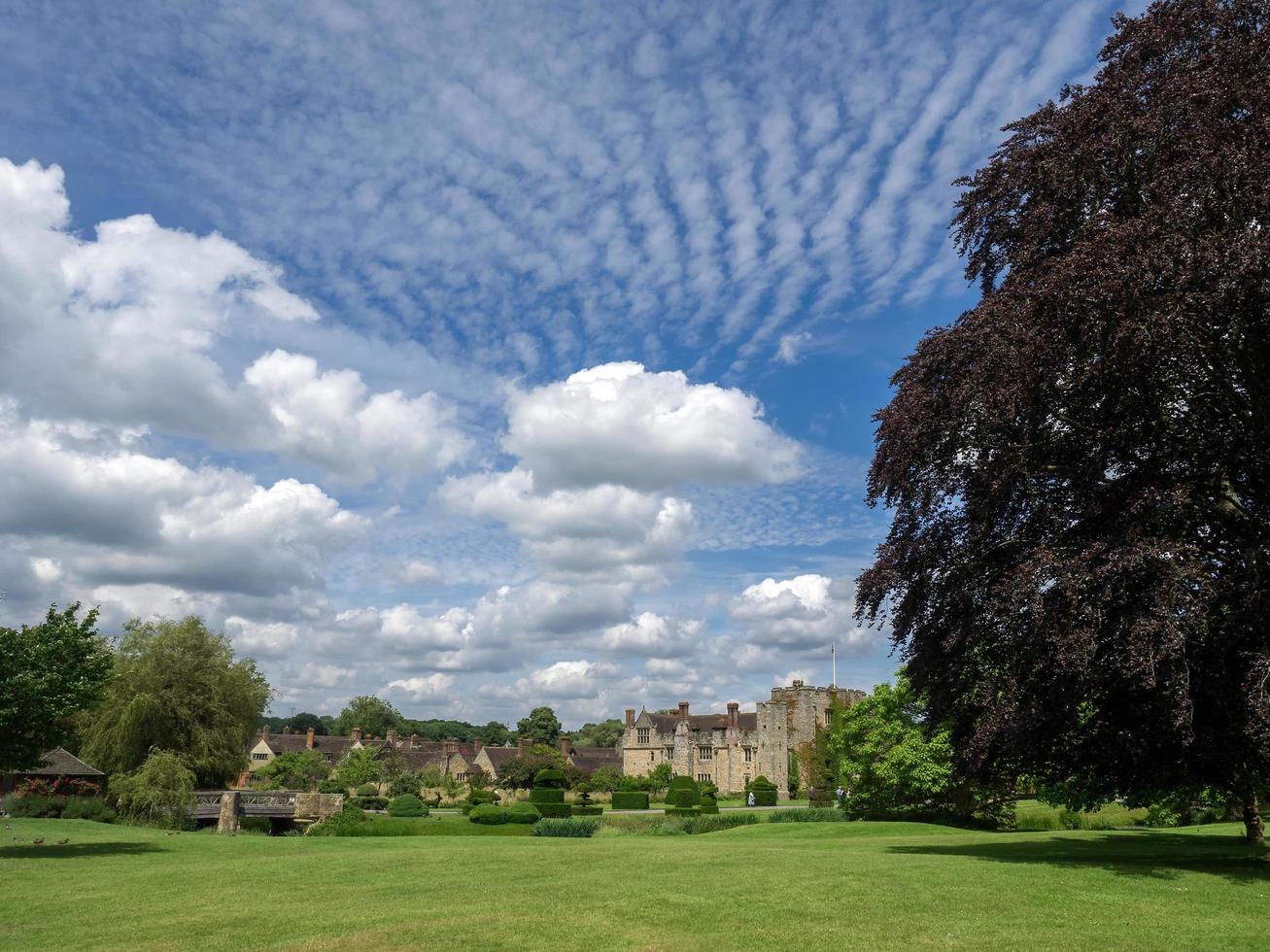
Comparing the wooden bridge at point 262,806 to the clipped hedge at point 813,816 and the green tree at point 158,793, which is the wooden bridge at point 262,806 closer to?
the green tree at point 158,793

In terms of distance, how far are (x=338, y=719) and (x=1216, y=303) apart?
16473 centimetres

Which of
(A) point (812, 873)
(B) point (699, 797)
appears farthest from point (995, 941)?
(B) point (699, 797)

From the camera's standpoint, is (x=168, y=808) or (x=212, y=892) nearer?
(x=212, y=892)

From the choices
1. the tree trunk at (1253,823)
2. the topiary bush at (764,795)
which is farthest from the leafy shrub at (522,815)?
the topiary bush at (764,795)

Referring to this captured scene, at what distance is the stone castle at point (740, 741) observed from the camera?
91188 millimetres

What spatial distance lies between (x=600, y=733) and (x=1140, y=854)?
6003 inches

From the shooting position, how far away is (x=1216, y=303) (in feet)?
51.6

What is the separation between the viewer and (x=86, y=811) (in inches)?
1667

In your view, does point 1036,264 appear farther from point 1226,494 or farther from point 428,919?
point 428,919

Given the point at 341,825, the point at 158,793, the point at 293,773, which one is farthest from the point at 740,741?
the point at 158,793

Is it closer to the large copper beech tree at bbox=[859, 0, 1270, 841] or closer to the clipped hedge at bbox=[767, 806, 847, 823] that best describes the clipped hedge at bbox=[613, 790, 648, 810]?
the clipped hedge at bbox=[767, 806, 847, 823]

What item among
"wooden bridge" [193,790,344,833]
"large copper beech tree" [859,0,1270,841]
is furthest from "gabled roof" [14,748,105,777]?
"large copper beech tree" [859,0,1270,841]

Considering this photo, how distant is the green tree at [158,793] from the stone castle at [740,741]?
195 ft

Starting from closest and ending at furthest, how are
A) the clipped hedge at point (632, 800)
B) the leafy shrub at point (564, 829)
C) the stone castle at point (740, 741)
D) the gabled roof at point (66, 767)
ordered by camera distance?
the leafy shrub at point (564, 829) → the gabled roof at point (66, 767) → the clipped hedge at point (632, 800) → the stone castle at point (740, 741)
